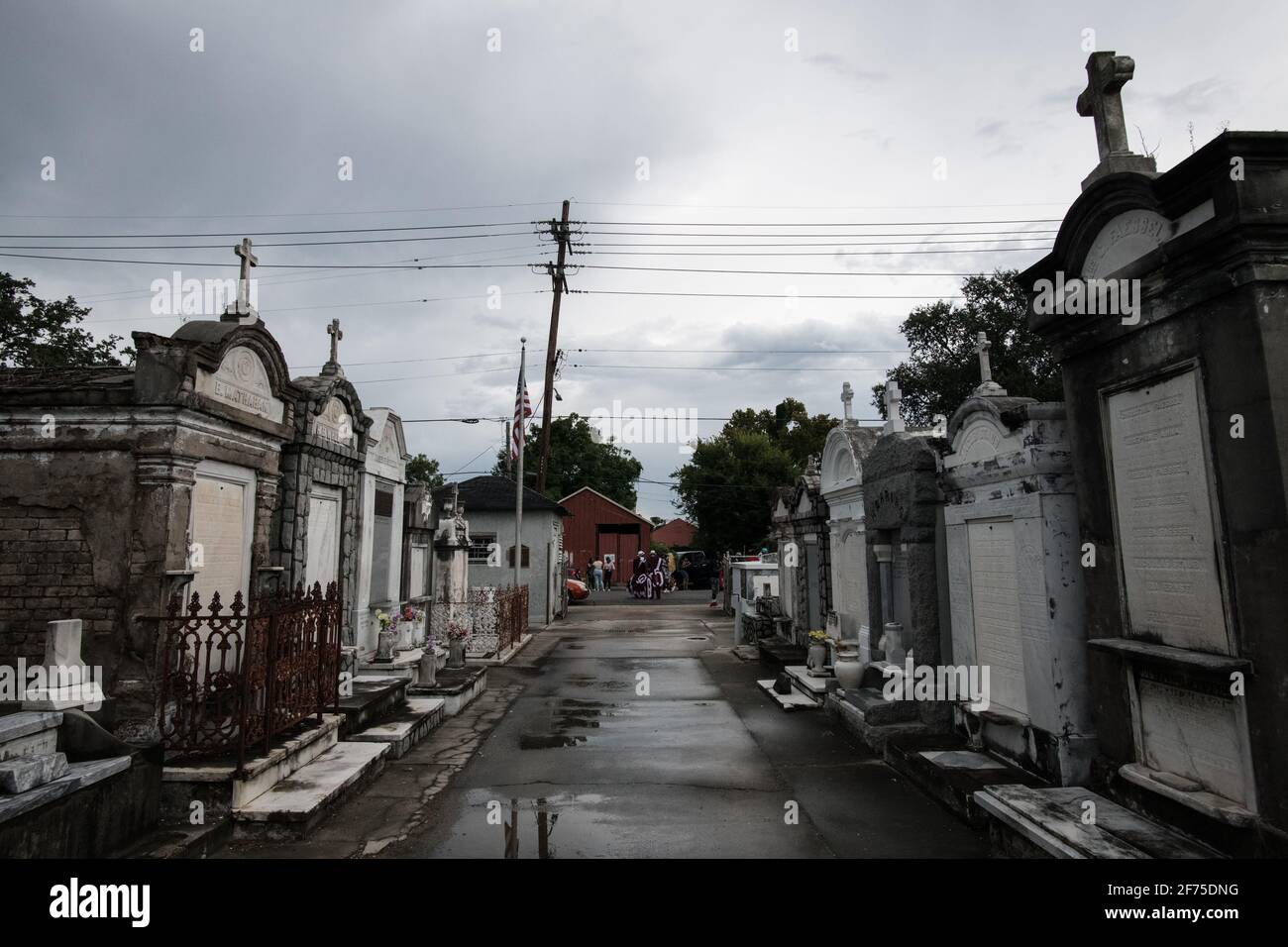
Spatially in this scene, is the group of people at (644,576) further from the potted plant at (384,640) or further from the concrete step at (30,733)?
the concrete step at (30,733)

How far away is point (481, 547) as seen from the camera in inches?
885

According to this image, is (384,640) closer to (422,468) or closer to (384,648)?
(384,648)

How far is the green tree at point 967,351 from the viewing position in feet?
89.7

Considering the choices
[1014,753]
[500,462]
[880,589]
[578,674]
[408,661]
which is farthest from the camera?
[500,462]

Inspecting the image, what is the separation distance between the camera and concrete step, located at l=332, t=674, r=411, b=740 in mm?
7461

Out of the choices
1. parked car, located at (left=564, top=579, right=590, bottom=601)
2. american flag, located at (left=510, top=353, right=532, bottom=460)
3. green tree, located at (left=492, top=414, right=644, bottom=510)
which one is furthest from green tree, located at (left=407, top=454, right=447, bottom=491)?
american flag, located at (left=510, top=353, right=532, bottom=460)

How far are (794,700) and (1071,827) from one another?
5.63 meters

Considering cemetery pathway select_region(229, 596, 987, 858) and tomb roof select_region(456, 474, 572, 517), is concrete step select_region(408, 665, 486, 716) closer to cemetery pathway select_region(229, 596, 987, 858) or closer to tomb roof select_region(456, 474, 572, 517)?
cemetery pathway select_region(229, 596, 987, 858)

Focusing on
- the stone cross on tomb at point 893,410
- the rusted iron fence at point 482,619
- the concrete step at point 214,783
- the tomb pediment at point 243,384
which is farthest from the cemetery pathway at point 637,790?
the stone cross on tomb at point 893,410

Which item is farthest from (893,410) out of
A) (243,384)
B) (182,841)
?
(182,841)

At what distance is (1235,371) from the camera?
4008 mm

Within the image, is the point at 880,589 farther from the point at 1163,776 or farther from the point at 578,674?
the point at 578,674
